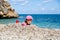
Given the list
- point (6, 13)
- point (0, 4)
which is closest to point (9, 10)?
point (6, 13)

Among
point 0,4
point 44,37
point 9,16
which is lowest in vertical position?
point 9,16

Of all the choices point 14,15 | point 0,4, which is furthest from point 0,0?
point 14,15

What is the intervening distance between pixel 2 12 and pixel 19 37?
69993mm

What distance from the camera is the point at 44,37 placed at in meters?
5.69

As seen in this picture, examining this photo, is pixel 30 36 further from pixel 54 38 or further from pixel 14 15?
pixel 14 15

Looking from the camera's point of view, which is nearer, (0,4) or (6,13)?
(0,4)

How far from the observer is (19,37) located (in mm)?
5551

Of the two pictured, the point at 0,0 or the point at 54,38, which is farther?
the point at 0,0

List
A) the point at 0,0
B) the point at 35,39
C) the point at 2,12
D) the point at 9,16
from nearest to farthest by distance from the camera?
the point at 35,39, the point at 0,0, the point at 2,12, the point at 9,16

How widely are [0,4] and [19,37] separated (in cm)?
6722

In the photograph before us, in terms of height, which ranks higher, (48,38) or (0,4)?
(48,38)

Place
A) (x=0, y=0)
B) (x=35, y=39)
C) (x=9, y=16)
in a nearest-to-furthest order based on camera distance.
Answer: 1. (x=35, y=39)
2. (x=0, y=0)
3. (x=9, y=16)

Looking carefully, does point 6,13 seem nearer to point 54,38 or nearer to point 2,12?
point 2,12

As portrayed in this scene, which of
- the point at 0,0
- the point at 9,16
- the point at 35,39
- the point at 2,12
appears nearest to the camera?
the point at 35,39
